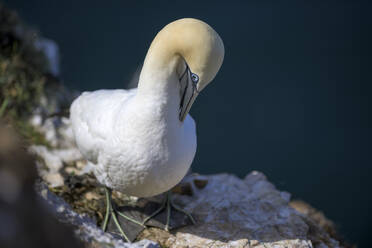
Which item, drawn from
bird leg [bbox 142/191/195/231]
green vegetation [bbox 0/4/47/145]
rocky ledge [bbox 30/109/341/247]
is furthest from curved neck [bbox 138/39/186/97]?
green vegetation [bbox 0/4/47/145]

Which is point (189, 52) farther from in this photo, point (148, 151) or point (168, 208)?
point (168, 208)

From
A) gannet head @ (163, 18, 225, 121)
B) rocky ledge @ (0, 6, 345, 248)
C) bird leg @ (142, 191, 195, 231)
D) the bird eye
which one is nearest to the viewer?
gannet head @ (163, 18, 225, 121)

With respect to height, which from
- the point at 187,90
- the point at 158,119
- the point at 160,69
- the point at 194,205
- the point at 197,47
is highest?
the point at 197,47

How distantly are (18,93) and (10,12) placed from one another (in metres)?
1.27

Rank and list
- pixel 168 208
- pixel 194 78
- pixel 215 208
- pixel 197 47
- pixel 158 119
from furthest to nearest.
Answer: pixel 215 208 < pixel 168 208 < pixel 158 119 < pixel 194 78 < pixel 197 47

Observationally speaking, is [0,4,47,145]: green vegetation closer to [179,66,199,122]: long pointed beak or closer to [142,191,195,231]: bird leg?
[142,191,195,231]: bird leg

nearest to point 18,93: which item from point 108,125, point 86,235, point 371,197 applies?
point 108,125

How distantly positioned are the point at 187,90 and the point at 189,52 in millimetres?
255

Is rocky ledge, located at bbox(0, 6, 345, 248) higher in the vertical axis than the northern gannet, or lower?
lower

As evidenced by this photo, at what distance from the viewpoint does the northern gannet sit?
177cm

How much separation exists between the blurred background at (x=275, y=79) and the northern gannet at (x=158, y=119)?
2.15 meters

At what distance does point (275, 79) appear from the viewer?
4562 mm

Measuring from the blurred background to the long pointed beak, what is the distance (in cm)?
232

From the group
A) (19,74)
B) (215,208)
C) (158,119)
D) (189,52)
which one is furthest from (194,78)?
(19,74)
